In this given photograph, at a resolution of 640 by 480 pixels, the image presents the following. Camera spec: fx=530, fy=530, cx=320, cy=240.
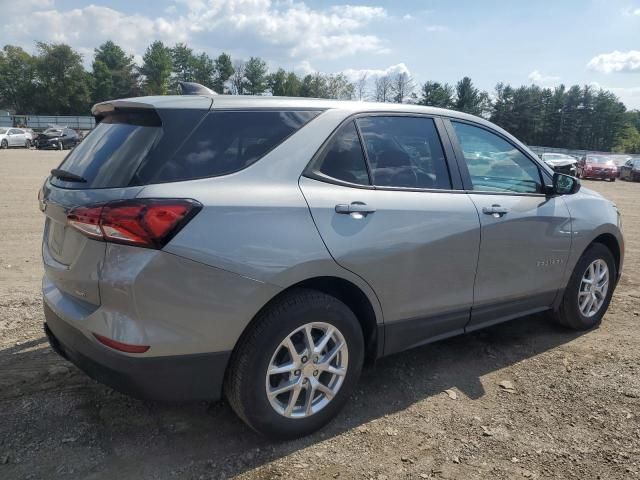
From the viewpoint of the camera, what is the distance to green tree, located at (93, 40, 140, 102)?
293 ft

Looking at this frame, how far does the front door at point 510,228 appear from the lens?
11.9 feet

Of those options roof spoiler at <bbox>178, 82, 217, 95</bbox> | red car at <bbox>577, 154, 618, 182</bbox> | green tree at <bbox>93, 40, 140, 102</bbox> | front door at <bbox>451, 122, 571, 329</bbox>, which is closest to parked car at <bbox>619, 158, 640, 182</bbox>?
Result: red car at <bbox>577, 154, 618, 182</bbox>

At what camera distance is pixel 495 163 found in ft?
12.9

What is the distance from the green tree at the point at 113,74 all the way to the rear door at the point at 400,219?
88912 millimetres

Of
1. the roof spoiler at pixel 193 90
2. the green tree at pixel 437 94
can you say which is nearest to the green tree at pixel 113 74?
the green tree at pixel 437 94

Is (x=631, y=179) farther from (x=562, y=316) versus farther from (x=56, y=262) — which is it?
(x=56, y=262)

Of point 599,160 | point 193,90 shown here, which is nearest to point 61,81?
point 599,160

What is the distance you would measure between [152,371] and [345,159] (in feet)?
4.95

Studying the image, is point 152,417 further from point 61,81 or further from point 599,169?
point 61,81

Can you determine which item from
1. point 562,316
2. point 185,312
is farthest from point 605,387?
point 185,312

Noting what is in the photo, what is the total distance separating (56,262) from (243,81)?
106 meters

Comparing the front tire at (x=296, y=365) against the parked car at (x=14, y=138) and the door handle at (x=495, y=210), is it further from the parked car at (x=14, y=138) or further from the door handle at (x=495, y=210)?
the parked car at (x=14, y=138)

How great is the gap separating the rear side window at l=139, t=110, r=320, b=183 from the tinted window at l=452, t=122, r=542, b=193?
1392 mm

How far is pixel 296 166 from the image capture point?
2768mm
